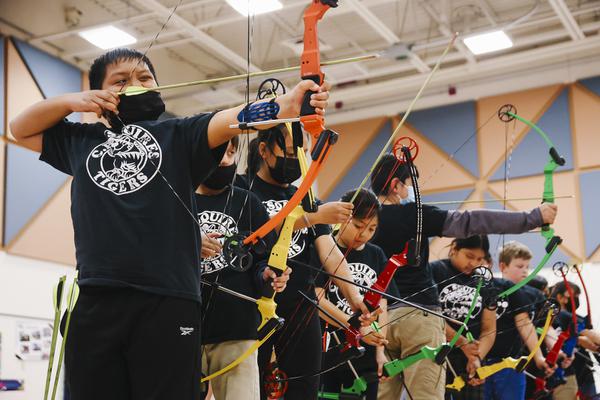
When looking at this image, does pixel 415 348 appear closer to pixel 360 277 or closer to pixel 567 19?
pixel 360 277

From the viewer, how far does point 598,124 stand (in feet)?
28.9

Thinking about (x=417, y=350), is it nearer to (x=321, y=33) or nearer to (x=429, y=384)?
(x=429, y=384)

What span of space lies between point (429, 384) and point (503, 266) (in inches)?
74.4

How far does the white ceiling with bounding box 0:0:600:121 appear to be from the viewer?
7980 mm

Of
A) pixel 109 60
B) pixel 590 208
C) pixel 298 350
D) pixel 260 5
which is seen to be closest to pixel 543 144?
pixel 590 208

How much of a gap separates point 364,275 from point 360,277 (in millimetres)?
21

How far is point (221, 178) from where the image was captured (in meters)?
2.57

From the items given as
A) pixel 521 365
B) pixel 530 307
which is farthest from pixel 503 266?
pixel 521 365

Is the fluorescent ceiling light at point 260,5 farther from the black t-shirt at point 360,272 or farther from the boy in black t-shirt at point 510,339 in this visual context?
the black t-shirt at point 360,272

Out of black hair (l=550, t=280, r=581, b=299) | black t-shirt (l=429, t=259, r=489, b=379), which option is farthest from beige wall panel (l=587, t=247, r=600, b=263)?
black t-shirt (l=429, t=259, r=489, b=379)

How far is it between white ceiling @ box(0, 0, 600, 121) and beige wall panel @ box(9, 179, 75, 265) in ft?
5.31

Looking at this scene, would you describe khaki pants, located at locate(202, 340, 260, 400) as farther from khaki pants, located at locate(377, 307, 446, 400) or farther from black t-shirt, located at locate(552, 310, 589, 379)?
black t-shirt, located at locate(552, 310, 589, 379)

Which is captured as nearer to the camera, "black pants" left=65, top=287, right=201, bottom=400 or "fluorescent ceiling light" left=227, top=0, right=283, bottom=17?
"black pants" left=65, top=287, right=201, bottom=400

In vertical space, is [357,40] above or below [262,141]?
above
